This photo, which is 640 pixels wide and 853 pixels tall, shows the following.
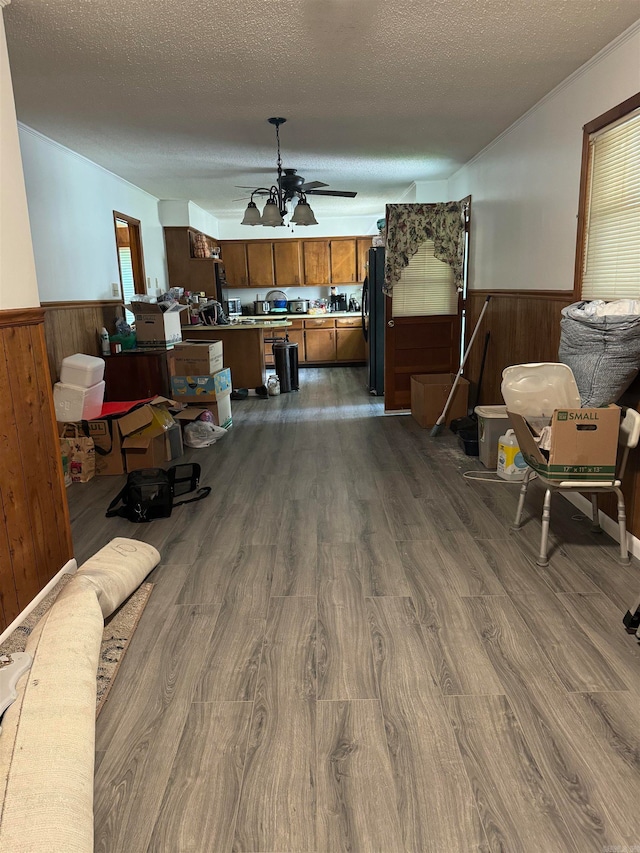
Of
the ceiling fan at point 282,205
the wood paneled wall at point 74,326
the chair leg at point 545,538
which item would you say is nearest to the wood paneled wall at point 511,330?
the chair leg at point 545,538

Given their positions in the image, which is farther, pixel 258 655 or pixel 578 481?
pixel 578 481

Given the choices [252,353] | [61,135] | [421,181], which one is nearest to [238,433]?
[252,353]

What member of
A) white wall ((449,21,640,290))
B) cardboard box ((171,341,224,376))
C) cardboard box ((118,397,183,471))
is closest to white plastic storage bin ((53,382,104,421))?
cardboard box ((118,397,183,471))

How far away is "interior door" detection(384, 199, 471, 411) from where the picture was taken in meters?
5.88

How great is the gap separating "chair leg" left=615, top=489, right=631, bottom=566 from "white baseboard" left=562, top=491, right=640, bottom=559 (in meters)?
0.08

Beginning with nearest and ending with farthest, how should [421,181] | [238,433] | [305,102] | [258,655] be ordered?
[258,655]
[305,102]
[238,433]
[421,181]

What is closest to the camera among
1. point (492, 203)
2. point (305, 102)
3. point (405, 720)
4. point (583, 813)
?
point (583, 813)

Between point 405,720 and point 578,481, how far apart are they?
138cm

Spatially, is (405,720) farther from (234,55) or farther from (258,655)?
(234,55)

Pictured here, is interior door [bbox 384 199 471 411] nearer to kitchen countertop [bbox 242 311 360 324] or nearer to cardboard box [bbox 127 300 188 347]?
cardboard box [bbox 127 300 188 347]

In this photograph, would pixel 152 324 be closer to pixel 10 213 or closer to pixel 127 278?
pixel 127 278

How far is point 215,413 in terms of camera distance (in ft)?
17.4

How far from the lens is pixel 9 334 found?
2172 mm

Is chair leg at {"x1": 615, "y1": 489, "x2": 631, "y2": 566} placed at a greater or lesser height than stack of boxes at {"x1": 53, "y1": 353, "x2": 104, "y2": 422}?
lesser
